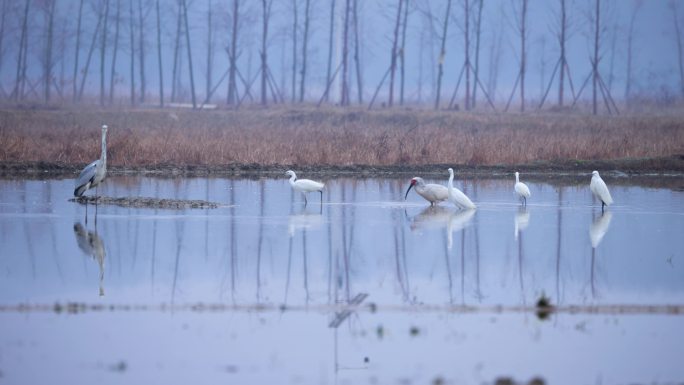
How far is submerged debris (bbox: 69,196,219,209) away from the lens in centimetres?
1738

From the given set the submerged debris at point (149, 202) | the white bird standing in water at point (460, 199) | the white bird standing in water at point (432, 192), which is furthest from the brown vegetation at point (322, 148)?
the white bird standing in water at point (460, 199)

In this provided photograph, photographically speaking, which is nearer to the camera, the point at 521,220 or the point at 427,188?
the point at 521,220

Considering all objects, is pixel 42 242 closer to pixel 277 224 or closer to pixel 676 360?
pixel 277 224

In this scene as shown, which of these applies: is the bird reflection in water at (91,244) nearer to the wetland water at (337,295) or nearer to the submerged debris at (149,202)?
the wetland water at (337,295)

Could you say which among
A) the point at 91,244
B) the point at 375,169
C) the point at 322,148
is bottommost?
the point at 91,244

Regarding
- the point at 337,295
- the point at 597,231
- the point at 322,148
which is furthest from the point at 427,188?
the point at 337,295

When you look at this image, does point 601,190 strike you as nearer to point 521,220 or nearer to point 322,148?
point 521,220

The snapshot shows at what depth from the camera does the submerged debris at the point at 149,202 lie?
17.4 m

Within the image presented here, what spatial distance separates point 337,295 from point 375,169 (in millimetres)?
15625

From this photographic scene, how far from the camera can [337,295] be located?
10.3 m

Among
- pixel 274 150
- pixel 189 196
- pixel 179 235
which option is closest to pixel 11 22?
pixel 274 150

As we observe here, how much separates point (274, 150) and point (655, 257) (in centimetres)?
1506

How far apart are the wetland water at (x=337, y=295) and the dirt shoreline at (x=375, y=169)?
6288 millimetres

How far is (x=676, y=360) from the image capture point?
26.8ft
